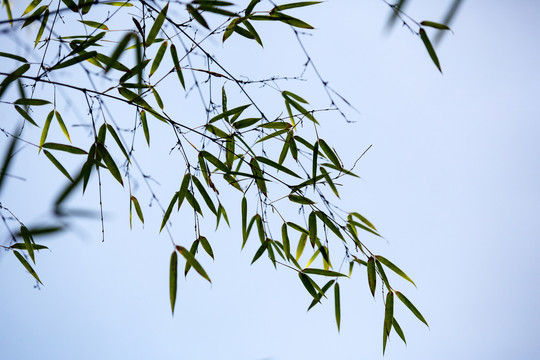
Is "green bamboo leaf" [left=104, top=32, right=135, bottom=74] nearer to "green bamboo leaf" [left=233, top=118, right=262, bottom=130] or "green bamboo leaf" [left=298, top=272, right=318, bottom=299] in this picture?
"green bamboo leaf" [left=233, top=118, right=262, bottom=130]

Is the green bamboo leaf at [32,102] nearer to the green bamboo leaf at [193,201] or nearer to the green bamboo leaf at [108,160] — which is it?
the green bamboo leaf at [108,160]

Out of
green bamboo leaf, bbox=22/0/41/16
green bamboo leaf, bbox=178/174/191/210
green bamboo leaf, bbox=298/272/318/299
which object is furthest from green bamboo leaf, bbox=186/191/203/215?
green bamboo leaf, bbox=22/0/41/16

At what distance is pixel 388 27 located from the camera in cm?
93

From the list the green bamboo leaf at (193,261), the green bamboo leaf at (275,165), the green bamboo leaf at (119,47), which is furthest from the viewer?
the green bamboo leaf at (275,165)

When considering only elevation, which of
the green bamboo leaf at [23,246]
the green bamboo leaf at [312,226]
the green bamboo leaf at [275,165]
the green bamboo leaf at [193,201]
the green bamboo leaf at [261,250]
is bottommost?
the green bamboo leaf at [261,250]

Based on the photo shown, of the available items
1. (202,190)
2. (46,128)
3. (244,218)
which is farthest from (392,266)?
(46,128)

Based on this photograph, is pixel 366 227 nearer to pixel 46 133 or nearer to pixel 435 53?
pixel 435 53

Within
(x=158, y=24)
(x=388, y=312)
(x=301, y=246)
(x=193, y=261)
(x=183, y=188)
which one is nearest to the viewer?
(x=193, y=261)

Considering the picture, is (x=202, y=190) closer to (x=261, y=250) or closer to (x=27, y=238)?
(x=261, y=250)

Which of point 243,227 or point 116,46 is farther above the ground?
point 116,46

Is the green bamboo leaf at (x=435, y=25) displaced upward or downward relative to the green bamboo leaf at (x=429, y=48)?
upward

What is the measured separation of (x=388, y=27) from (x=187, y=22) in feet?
1.80

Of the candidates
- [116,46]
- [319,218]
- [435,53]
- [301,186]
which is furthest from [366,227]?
[116,46]

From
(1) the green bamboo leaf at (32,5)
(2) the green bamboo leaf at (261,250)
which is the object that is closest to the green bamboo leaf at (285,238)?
(2) the green bamboo leaf at (261,250)
